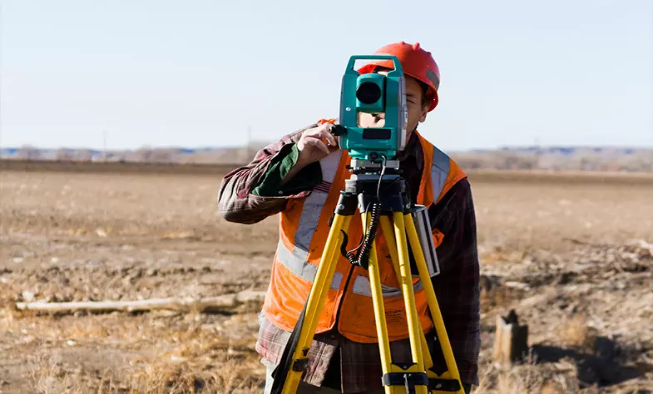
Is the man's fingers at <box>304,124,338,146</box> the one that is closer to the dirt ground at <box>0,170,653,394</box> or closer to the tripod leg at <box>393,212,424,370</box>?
the tripod leg at <box>393,212,424,370</box>

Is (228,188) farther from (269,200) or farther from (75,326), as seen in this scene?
(75,326)

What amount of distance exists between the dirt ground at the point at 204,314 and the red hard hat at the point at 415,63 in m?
2.61

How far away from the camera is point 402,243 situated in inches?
77.2

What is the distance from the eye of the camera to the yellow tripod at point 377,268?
194 centimetres

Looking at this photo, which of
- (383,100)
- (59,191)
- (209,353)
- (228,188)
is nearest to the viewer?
(383,100)

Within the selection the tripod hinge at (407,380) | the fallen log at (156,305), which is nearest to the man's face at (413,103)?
the tripod hinge at (407,380)

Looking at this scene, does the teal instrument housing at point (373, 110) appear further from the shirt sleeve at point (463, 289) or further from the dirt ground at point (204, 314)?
the dirt ground at point (204, 314)

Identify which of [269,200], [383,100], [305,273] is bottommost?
[305,273]

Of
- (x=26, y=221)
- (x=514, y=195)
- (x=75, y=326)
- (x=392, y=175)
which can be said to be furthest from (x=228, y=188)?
(x=514, y=195)

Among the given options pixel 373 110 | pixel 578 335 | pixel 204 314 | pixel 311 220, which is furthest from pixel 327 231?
pixel 578 335

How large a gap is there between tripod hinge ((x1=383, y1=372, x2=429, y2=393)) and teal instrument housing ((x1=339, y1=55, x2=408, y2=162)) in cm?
56

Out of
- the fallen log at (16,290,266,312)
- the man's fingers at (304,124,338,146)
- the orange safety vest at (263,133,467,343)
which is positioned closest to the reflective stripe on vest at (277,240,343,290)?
the orange safety vest at (263,133,467,343)

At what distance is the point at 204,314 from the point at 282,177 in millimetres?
4811

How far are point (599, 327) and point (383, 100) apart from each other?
6.02m
